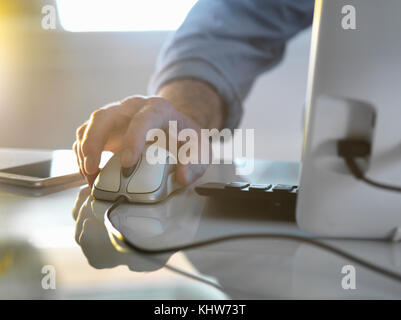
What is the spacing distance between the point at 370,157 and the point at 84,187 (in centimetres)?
39

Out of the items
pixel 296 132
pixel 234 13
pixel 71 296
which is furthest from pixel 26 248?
pixel 296 132

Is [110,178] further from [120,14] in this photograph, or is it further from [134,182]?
[120,14]

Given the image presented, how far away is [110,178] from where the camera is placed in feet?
1.42

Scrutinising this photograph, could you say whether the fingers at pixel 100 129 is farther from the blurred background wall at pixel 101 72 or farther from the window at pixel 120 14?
the blurred background wall at pixel 101 72

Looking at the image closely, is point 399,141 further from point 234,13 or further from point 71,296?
point 234,13

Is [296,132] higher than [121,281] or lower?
higher

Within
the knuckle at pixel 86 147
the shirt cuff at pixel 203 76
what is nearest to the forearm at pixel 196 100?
the shirt cuff at pixel 203 76

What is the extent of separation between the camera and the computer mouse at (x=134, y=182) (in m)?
0.42

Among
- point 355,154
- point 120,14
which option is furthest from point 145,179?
point 120,14

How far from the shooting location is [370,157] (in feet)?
1.02

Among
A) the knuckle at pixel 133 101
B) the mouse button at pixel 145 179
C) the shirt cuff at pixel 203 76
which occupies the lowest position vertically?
the mouse button at pixel 145 179

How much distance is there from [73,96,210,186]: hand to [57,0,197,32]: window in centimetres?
151

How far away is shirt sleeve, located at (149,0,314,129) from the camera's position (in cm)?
89

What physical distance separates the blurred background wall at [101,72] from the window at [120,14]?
1.8 inches
